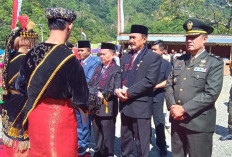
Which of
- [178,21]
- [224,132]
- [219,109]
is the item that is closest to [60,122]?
[224,132]

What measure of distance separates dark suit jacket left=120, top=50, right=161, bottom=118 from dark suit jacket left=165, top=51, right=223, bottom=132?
0.56 m

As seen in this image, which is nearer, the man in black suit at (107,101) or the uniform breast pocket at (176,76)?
the uniform breast pocket at (176,76)

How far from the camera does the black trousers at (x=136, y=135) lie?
3717mm

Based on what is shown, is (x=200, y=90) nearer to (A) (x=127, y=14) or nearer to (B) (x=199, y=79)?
(B) (x=199, y=79)

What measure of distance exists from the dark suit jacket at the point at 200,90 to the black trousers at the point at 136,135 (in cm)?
67

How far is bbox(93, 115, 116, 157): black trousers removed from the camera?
4258mm

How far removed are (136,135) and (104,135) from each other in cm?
69

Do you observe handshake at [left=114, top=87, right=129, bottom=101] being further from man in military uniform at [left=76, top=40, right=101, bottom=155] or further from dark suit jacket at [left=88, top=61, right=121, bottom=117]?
man in military uniform at [left=76, top=40, right=101, bottom=155]

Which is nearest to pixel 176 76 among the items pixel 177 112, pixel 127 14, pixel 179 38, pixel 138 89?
pixel 177 112

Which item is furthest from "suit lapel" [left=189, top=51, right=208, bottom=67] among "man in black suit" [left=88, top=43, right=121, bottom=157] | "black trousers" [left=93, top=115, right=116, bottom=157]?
"black trousers" [left=93, top=115, right=116, bottom=157]

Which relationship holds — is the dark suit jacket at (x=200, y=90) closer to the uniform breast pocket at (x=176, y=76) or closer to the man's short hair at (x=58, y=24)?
the uniform breast pocket at (x=176, y=76)

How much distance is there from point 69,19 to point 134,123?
1.96 metres

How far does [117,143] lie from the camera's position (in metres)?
5.17

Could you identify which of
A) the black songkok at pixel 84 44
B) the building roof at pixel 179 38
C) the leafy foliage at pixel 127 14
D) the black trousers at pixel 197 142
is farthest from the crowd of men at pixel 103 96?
the leafy foliage at pixel 127 14
